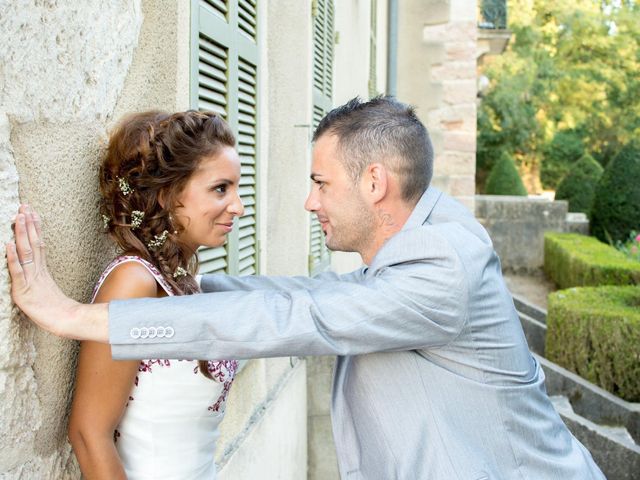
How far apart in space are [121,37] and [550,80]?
998 inches

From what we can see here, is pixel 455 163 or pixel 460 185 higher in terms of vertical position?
pixel 455 163

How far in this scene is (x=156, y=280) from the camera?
1764mm

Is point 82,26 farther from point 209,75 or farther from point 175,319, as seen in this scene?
point 209,75

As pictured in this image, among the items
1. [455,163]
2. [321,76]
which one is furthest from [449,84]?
[321,76]

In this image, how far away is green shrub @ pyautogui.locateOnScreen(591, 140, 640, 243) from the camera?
14328 millimetres

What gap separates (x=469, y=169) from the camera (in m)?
10.5

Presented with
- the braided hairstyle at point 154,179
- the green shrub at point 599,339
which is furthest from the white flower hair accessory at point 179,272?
the green shrub at point 599,339

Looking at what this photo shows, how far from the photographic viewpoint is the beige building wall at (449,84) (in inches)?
412

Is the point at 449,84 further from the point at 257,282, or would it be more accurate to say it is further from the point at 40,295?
the point at 40,295

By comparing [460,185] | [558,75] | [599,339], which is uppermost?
[558,75]

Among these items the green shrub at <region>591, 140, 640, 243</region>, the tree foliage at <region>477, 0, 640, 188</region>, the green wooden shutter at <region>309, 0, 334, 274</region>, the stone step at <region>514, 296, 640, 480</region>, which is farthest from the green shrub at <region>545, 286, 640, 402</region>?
the tree foliage at <region>477, 0, 640, 188</region>

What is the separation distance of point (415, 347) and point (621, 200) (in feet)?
44.8

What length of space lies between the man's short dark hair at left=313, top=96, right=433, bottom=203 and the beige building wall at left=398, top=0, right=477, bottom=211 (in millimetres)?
8492

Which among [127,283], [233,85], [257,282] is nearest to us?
[127,283]
